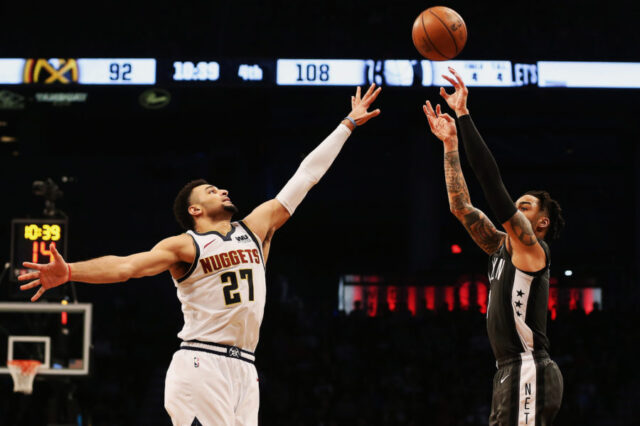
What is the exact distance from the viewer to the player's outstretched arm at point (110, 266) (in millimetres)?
4090

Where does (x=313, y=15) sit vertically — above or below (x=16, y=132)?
above

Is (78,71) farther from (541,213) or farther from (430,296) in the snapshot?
(541,213)

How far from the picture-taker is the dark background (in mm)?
14828

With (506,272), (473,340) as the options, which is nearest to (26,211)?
(473,340)

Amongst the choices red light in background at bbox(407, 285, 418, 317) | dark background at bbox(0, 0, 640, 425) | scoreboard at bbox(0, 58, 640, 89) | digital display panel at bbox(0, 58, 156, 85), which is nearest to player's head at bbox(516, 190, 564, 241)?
dark background at bbox(0, 0, 640, 425)

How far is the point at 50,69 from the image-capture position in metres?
15.0

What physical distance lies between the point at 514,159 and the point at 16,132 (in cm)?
1366

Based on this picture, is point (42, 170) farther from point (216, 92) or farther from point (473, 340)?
point (473, 340)

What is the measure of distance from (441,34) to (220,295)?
119 inches

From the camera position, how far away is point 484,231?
17.9ft

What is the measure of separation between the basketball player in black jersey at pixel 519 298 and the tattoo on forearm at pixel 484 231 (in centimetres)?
27

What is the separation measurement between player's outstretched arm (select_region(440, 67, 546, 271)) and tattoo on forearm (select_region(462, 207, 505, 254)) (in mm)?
543

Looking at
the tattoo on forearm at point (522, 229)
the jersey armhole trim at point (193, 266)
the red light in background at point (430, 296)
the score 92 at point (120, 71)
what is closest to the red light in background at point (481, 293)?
the red light in background at point (430, 296)

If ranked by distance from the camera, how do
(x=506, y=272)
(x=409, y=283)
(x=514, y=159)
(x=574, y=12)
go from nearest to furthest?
(x=506, y=272) < (x=574, y=12) < (x=409, y=283) < (x=514, y=159)
